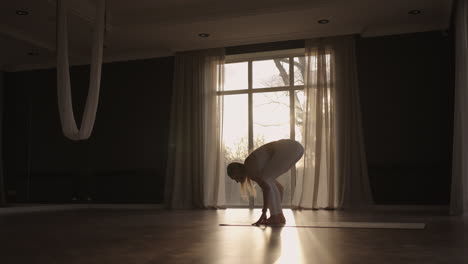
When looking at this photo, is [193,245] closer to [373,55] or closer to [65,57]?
[65,57]

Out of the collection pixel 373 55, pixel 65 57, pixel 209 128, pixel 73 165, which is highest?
pixel 373 55

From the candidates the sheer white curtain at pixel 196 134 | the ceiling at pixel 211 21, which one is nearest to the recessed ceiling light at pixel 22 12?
the ceiling at pixel 211 21

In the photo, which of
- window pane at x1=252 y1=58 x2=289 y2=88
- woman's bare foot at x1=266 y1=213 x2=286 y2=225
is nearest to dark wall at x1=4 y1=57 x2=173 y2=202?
window pane at x1=252 y1=58 x2=289 y2=88

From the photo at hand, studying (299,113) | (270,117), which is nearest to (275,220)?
(299,113)

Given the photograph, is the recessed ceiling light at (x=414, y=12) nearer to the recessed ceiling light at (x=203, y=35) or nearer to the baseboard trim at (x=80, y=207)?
the recessed ceiling light at (x=203, y=35)

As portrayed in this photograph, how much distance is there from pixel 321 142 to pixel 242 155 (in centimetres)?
162

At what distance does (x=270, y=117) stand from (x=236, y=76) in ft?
3.33

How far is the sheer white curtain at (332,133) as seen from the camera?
25.5 ft

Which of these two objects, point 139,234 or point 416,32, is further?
point 416,32

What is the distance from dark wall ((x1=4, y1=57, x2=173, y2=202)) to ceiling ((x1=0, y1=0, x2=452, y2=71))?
906 mm

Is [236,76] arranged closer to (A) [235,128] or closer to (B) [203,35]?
(A) [235,128]

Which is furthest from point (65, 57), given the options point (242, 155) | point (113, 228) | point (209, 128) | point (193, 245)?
point (242, 155)

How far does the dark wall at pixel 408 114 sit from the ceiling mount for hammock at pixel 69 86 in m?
4.52

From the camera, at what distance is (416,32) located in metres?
7.86
